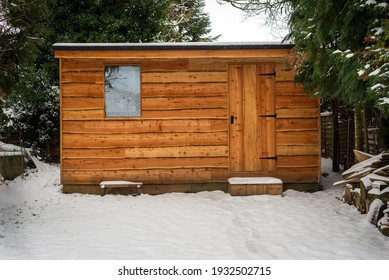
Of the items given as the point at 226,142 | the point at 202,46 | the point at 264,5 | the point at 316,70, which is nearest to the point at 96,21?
the point at 264,5

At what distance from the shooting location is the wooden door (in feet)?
28.2

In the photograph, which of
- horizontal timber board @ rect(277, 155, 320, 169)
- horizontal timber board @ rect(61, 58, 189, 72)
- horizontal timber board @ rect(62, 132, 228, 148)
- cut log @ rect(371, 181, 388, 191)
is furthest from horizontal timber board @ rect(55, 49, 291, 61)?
cut log @ rect(371, 181, 388, 191)

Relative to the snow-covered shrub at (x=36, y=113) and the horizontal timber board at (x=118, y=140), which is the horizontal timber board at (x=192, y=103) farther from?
the snow-covered shrub at (x=36, y=113)

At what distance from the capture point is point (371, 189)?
6137 millimetres

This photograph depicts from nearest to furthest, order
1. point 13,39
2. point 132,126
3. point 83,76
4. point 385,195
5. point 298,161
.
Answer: point 385,195, point 13,39, point 83,76, point 132,126, point 298,161

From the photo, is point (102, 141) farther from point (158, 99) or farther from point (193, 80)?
point (193, 80)

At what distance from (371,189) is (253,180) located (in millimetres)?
2556

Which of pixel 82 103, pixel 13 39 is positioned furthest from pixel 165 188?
pixel 13 39

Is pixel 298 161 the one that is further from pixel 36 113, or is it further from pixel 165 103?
pixel 36 113

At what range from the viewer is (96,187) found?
8539mm
